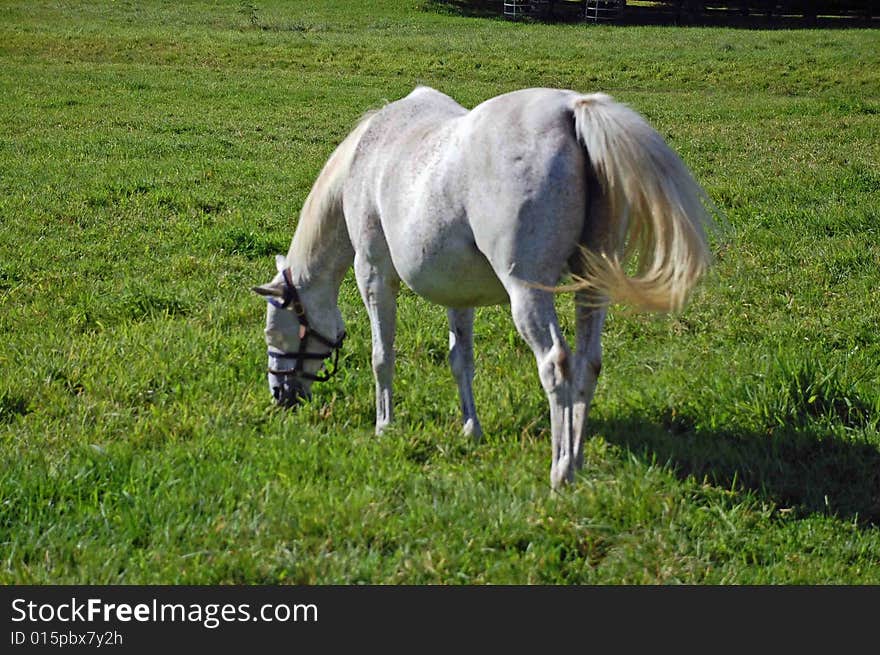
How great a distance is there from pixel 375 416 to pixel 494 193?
196 centimetres

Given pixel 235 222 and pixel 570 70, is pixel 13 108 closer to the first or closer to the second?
pixel 235 222

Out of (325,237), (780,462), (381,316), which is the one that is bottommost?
(780,462)

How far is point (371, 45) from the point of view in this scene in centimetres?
3281

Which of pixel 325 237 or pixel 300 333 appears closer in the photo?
pixel 325 237

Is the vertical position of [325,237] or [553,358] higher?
[325,237]

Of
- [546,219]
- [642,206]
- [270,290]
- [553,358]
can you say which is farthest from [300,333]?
[642,206]

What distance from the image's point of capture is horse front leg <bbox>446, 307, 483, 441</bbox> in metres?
5.46

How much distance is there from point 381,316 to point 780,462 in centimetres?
223

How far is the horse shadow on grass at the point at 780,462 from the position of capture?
4504 mm

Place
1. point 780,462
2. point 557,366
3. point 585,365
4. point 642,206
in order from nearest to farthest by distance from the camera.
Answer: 1. point 642,206
2. point 557,366
3. point 585,365
4. point 780,462

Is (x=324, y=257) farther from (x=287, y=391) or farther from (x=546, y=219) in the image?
(x=546, y=219)

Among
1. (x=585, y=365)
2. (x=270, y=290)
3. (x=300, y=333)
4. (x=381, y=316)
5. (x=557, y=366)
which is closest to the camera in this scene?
(x=557, y=366)

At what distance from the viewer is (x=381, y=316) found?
5.47 metres

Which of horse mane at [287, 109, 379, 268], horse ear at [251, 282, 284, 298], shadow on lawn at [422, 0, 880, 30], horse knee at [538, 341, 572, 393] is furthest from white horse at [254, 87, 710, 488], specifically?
shadow on lawn at [422, 0, 880, 30]
